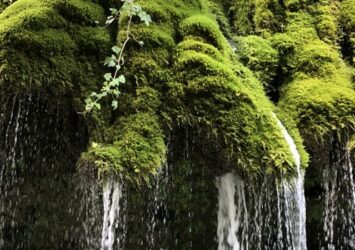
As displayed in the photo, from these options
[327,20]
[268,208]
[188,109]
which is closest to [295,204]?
[268,208]

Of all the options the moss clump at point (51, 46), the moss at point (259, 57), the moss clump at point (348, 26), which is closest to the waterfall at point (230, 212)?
the moss at point (259, 57)

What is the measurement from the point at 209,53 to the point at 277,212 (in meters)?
1.45

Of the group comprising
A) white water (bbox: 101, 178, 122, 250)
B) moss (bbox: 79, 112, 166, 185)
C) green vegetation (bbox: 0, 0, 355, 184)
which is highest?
green vegetation (bbox: 0, 0, 355, 184)

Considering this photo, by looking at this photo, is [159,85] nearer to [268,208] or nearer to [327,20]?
[268,208]

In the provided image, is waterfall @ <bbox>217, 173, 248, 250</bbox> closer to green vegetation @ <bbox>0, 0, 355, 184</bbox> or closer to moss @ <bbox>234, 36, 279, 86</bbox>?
green vegetation @ <bbox>0, 0, 355, 184</bbox>

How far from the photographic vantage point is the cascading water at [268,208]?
387 centimetres

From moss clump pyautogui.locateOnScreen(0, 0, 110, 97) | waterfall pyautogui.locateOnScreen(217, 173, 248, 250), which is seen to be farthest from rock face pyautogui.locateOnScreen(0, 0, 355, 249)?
waterfall pyautogui.locateOnScreen(217, 173, 248, 250)

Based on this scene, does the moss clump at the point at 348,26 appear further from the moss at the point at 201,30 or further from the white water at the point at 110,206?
the white water at the point at 110,206

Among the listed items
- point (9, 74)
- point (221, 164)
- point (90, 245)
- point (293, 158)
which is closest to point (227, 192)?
point (221, 164)


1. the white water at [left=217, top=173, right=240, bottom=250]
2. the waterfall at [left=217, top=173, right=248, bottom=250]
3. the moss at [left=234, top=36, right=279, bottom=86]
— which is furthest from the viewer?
the moss at [left=234, top=36, right=279, bottom=86]

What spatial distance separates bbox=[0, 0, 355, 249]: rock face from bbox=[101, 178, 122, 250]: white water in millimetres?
19

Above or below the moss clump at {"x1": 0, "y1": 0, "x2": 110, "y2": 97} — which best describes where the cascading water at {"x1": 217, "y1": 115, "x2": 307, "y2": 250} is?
below

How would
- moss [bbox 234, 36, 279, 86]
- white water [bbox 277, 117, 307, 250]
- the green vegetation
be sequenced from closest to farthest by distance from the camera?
the green vegetation, white water [bbox 277, 117, 307, 250], moss [bbox 234, 36, 279, 86]

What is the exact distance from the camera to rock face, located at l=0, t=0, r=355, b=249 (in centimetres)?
380
